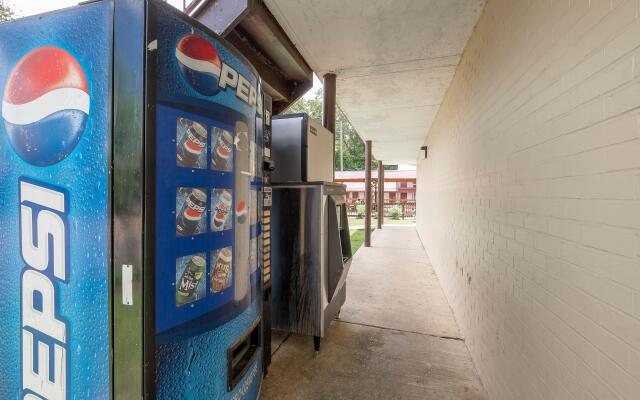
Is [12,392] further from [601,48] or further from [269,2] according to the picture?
[269,2]

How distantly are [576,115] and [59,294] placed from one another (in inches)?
84.8

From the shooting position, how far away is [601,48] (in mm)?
1000

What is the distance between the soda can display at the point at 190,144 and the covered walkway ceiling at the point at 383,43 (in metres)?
1.88

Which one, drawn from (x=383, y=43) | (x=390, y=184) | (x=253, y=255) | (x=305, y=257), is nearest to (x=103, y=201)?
(x=253, y=255)

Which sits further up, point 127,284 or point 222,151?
point 222,151

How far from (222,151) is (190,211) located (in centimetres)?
32

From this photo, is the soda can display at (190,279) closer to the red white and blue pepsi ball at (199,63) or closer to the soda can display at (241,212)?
the soda can display at (241,212)

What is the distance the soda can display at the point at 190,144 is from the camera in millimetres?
1195

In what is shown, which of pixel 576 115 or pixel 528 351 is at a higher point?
pixel 576 115

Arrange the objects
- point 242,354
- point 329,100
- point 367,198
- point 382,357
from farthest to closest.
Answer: point 367,198
point 329,100
point 382,357
point 242,354

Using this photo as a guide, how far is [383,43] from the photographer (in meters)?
3.13

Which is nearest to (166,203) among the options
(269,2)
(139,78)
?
(139,78)

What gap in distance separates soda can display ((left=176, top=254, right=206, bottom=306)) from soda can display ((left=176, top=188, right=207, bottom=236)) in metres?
0.12

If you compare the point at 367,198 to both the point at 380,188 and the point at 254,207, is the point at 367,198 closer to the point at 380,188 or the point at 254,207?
the point at 380,188
